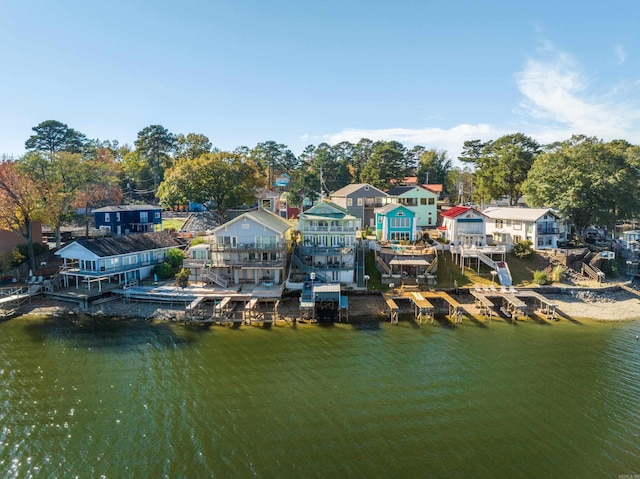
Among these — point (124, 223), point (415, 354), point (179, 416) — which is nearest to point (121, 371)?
point (179, 416)

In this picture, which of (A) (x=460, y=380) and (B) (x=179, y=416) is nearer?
(B) (x=179, y=416)

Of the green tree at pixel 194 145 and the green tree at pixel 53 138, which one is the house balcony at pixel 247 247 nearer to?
the green tree at pixel 194 145

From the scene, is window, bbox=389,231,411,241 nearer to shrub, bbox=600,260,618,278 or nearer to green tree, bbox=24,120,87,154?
shrub, bbox=600,260,618,278

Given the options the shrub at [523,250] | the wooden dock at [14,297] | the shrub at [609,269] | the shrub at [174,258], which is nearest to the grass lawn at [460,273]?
the shrub at [523,250]

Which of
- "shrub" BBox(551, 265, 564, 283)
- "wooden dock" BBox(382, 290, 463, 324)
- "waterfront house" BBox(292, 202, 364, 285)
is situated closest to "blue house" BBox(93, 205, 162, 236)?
"waterfront house" BBox(292, 202, 364, 285)

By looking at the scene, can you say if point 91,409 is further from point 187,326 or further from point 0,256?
point 0,256
